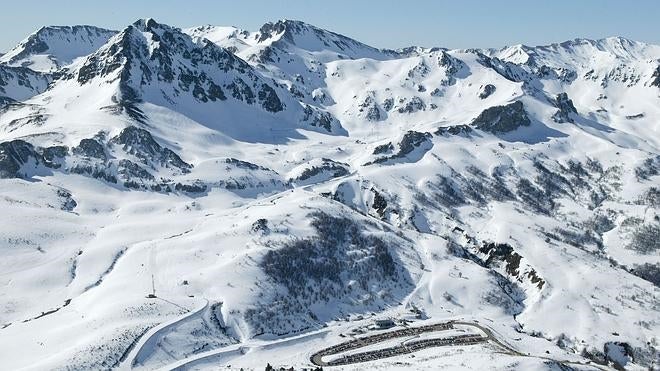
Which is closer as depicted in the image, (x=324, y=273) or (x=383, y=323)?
(x=383, y=323)

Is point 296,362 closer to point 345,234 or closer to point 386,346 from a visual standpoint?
point 386,346

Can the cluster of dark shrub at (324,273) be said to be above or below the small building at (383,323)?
above

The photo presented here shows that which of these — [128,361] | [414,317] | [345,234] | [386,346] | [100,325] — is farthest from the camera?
[345,234]

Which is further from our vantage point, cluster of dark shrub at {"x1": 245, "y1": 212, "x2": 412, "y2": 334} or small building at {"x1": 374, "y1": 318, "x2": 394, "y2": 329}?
small building at {"x1": 374, "y1": 318, "x2": 394, "y2": 329}

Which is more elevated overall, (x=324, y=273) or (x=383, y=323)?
(x=324, y=273)

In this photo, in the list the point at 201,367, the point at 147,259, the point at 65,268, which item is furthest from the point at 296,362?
the point at 65,268

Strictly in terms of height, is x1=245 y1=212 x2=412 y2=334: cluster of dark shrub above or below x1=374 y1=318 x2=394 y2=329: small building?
above

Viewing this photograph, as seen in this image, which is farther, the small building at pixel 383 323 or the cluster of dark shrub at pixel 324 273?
the small building at pixel 383 323

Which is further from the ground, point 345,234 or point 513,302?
point 345,234
